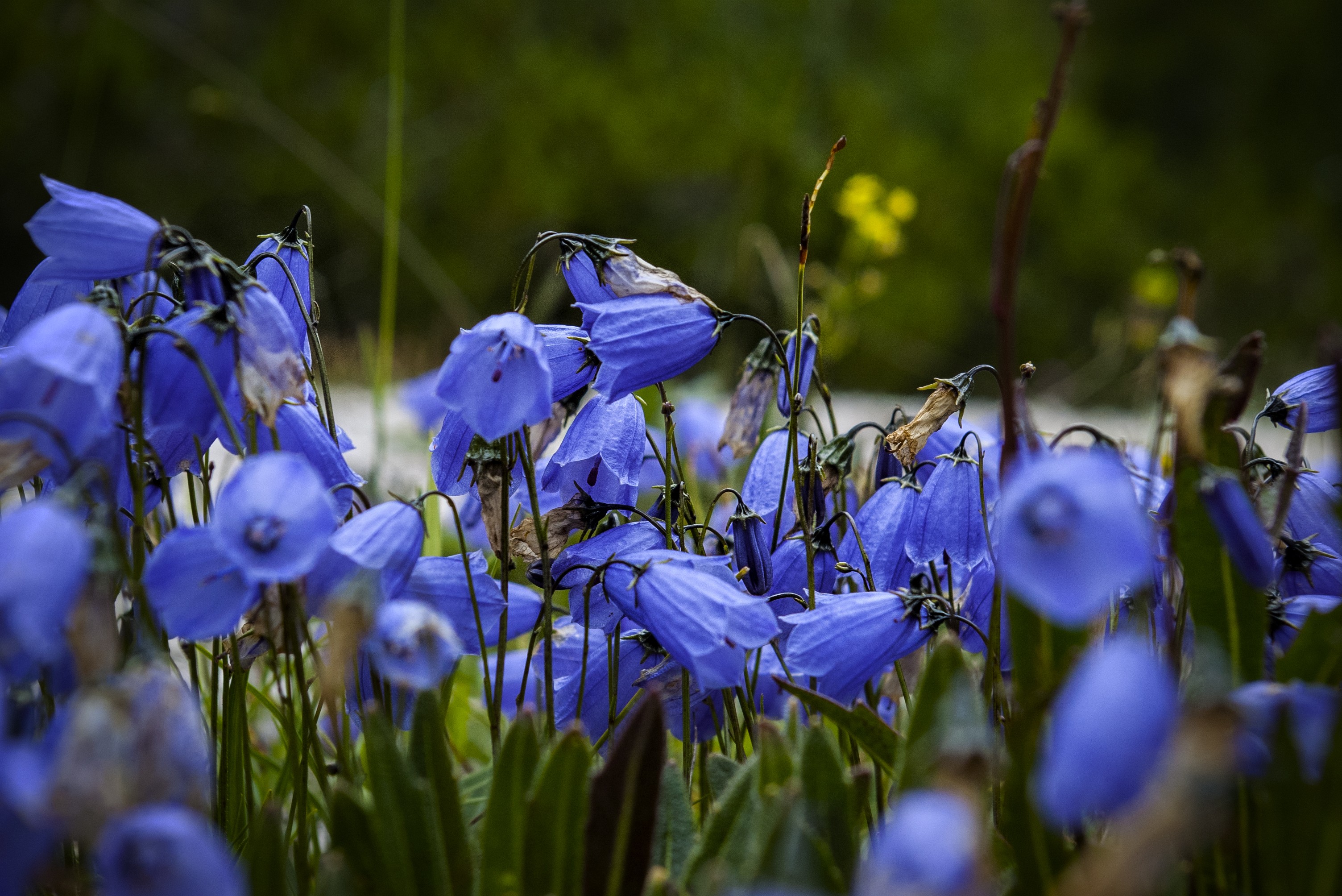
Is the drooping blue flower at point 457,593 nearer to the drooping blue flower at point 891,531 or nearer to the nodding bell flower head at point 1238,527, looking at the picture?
the drooping blue flower at point 891,531

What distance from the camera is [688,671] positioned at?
85 cm

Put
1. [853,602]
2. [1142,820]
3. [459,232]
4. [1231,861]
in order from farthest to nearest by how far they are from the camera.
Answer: [459,232], [853,602], [1231,861], [1142,820]

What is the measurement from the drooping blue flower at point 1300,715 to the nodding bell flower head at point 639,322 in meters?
0.50

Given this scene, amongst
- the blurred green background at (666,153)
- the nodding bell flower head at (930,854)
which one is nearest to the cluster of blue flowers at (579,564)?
the nodding bell flower head at (930,854)

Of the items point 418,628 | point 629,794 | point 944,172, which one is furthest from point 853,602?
point 944,172

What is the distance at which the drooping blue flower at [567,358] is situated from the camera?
35.9 inches

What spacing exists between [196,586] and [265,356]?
152mm

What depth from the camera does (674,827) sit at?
0.70m

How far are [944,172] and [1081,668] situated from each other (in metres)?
11.2

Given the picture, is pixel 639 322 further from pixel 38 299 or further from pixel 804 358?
pixel 38 299

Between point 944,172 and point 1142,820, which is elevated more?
point 944,172

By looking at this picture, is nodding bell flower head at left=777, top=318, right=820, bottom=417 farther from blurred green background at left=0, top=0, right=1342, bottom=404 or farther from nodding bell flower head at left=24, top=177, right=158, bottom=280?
blurred green background at left=0, top=0, right=1342, bottom=404

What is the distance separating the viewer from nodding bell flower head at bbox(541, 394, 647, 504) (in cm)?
93

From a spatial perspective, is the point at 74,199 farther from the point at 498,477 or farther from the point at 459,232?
the point at 459,232
